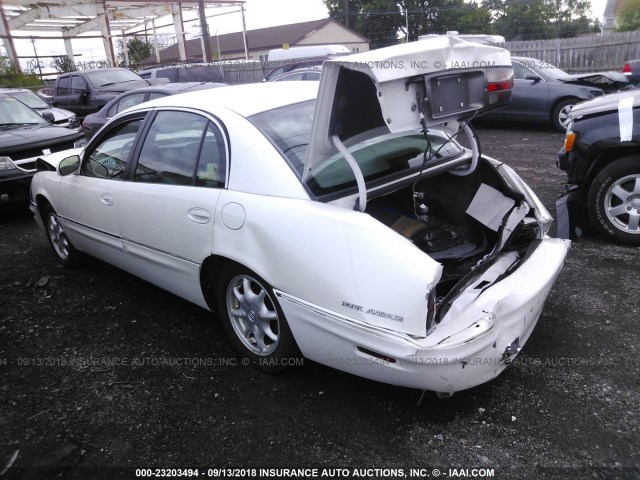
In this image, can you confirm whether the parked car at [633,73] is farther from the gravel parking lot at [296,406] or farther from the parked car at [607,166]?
the gravel parking lot at [296,406]

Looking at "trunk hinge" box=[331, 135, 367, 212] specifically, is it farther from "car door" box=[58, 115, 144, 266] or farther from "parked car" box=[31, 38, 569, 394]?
"car door" box=[58, 115, 144, 266]

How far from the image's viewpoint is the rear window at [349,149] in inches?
108

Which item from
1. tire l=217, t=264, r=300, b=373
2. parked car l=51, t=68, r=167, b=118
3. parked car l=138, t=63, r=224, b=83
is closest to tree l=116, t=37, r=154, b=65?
parked car l=138, t=63, r=224, b=83

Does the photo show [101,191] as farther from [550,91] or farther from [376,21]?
[376,21]

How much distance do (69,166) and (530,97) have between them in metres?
9.02

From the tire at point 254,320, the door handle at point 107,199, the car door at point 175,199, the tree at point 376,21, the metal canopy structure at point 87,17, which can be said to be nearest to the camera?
the tire at point 254,320

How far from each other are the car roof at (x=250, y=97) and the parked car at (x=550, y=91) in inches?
302

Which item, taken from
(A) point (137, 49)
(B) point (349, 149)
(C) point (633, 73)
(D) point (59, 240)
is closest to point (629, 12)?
(B) point (349, 149)

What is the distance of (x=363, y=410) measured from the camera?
2711 millimetres

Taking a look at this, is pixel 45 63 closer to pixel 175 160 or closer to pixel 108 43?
pixel 108 43

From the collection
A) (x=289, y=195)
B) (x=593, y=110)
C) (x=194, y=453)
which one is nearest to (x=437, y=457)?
(x=194, y=453)

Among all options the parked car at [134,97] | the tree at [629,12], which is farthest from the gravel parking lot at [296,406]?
the parked car at [134,97]

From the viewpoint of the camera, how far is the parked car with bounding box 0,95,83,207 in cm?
671

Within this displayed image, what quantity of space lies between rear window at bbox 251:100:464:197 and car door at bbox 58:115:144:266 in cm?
128
